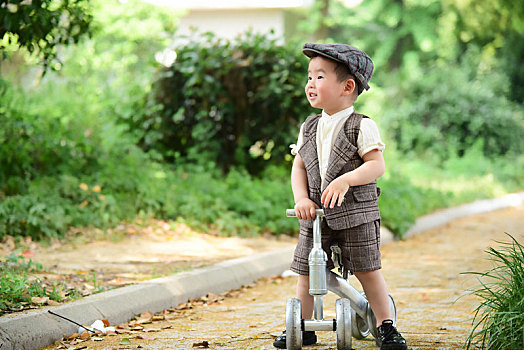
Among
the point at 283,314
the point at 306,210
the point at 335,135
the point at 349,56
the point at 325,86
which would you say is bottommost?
the point at 283,314

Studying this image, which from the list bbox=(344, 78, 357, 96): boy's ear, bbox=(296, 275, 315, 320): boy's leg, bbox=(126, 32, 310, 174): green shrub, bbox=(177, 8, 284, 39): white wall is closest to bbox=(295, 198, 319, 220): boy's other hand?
bbox=(296, 275, 315, 320): boy's leg

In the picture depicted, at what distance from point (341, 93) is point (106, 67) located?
54.5 feet

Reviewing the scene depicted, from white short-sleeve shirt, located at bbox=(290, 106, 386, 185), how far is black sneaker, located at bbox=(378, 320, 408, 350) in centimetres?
82

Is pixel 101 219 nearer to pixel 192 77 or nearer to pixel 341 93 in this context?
pixel 192 77

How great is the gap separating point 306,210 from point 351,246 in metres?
0.32

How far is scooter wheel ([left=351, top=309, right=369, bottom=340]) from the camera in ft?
13.1

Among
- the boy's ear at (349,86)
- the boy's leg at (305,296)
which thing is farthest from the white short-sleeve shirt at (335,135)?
the boy's leg at (305,296)

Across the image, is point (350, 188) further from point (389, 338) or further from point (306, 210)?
point (389, 338)

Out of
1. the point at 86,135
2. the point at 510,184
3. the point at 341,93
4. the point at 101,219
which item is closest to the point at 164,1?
the point at 510,184

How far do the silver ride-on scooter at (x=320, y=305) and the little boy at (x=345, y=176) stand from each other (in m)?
0.08

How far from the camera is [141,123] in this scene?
11.4 metres

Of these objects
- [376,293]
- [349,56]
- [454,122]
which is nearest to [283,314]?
[376,293]

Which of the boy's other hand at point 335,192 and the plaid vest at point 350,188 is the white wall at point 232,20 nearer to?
the plaid vest at point 350,188

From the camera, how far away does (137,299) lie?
196 inches
